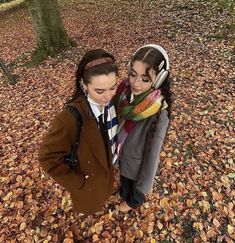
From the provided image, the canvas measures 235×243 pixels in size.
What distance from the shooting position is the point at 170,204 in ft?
13.1

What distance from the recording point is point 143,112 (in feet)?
8.06

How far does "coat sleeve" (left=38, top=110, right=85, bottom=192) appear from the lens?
7.16 ft

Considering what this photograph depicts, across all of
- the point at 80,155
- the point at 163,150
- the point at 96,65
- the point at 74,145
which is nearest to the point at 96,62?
the point at 96,65

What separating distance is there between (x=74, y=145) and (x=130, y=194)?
5.33 feet

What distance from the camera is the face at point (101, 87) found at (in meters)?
2.14

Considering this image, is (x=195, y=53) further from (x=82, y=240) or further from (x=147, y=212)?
(x=82, y=240)

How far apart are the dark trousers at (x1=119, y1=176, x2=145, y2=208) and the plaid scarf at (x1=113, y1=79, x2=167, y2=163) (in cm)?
82

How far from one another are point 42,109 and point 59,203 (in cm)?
268

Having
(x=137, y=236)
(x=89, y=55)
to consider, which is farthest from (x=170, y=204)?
(x=89, y=55)

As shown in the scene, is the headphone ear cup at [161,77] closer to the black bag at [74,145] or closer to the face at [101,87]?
the face at [101,87]

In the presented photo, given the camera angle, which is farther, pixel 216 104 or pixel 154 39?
pixel 154 39

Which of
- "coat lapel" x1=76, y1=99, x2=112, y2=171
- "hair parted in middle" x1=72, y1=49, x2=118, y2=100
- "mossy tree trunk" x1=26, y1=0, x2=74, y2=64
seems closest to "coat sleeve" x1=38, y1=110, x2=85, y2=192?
"coat lapel" x1=76, y1=99, x2=112, y2=171

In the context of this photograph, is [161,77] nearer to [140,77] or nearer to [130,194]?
[140,77]

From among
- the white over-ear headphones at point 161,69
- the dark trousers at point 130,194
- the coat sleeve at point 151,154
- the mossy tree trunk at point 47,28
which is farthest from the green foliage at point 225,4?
the coat sleeve at point 151,154
